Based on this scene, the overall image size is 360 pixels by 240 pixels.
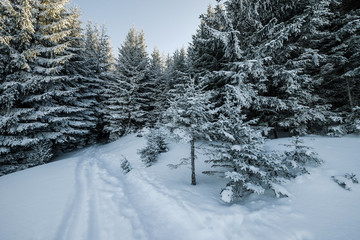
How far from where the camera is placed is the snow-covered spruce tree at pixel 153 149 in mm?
9426

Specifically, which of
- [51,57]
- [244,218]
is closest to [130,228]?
[244,218]

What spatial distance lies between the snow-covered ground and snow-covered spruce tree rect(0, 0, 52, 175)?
4.20 meters

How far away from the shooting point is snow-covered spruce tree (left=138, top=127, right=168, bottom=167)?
30.9 feet

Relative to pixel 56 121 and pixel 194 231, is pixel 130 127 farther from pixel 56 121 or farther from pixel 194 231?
pixel 194 231

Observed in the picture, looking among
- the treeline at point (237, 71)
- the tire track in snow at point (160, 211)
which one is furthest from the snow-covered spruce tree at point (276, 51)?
the tire track in snow at point (160, 211)

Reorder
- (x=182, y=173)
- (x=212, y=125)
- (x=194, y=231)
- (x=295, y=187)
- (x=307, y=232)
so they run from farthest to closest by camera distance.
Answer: (x=182, y=173), (x=212, y=125), (x=295, y=187), (x=194, y=231), (x=307, y=232)

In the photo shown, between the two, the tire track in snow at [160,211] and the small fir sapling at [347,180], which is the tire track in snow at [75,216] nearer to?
the tire track in snow at [160,211]

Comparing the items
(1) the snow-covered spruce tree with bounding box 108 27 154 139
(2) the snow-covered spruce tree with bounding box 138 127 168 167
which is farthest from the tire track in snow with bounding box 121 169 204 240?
(1) the snow-covered spruce tree with bounding box 108 27 154 139

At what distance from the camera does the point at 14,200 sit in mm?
5277

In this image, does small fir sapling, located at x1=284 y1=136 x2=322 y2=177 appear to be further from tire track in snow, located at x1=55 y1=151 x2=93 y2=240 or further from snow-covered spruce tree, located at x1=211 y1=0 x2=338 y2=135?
tire track in snow, located at x1=55 y1=151 x2=93 y2=240

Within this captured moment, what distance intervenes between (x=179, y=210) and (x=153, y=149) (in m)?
5.69

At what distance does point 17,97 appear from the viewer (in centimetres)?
995

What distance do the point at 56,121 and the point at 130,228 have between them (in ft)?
41.0

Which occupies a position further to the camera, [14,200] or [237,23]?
[237,23]
